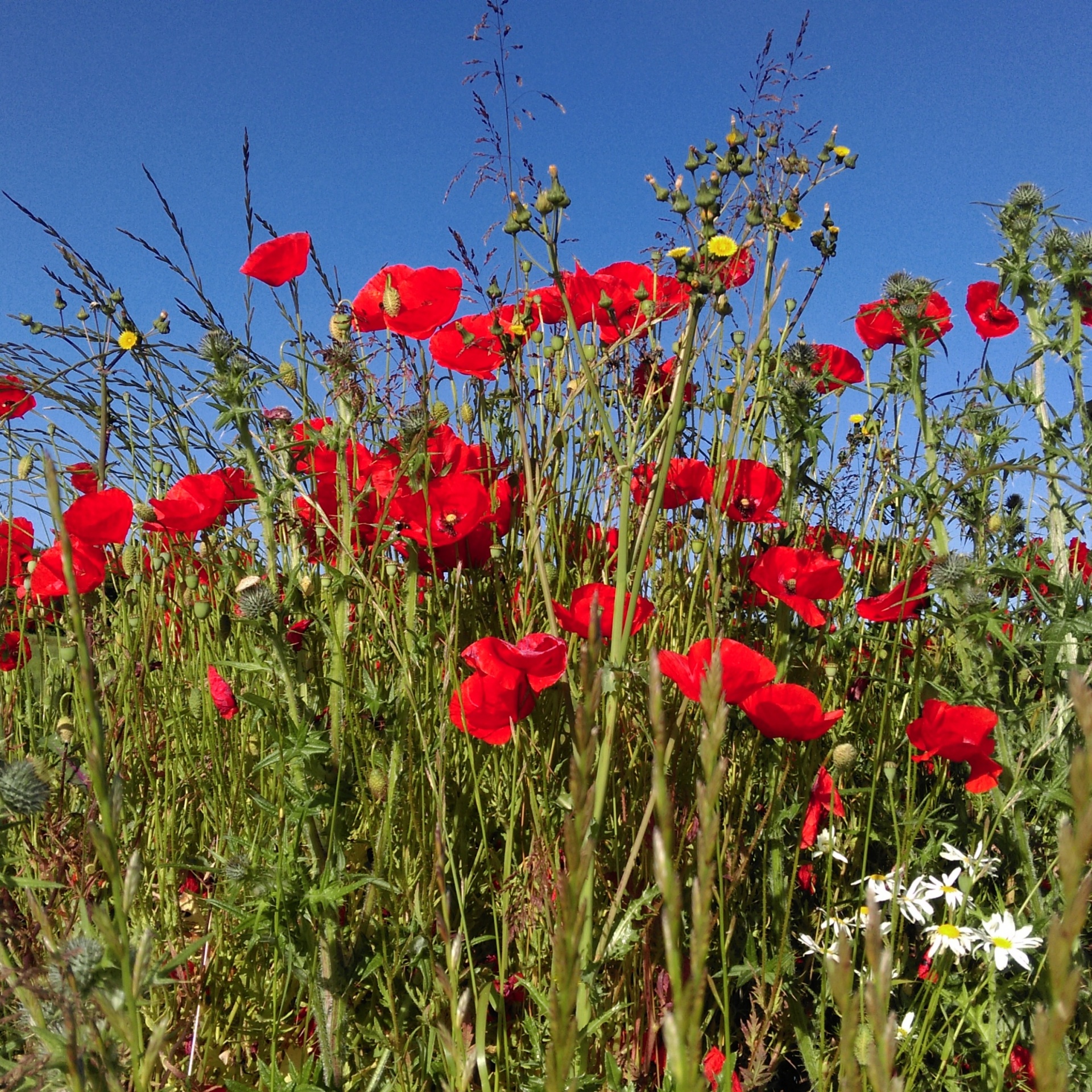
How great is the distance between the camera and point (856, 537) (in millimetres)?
2201

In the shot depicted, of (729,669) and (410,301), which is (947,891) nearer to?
(729,669)

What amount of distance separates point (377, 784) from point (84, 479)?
1379mm

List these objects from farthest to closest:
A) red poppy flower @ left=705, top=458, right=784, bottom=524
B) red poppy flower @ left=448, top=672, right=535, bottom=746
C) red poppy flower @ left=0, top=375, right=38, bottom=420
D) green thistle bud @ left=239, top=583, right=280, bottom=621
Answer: red poppy flower @ left=0, top=375, right=38, bottom=420, red poppy flower @ left=705, top=458, right=784, bottom=524, red poppy flower @ left=448, top=672, right=535, bottom=746, green thistle bud @ left=239, top=583, right=280, bottom=621

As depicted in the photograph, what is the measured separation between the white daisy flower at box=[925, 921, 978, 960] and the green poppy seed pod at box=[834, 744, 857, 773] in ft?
0.99

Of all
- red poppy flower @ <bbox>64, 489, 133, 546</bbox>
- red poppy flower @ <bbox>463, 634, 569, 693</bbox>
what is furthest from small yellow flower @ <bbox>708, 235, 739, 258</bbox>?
red poppy flower @ <bbox>64, 489, 133, 546</bbox>

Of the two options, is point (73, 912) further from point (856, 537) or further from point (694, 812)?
point (856, 537)

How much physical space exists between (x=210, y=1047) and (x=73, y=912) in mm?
351

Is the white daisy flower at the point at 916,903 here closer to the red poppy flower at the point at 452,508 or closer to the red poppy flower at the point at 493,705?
the red poppy flower at the point at 493,705

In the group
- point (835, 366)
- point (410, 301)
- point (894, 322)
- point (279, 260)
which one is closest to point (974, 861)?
point (835, 366)

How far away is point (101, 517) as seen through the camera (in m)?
1.79

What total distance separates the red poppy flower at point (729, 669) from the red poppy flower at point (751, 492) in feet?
1.56

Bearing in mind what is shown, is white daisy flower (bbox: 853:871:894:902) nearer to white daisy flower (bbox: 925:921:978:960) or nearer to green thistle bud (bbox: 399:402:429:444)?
white daisy flower (bbox: 925:921:978:960)

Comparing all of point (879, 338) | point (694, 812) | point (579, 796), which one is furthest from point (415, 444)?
point (879, 338)

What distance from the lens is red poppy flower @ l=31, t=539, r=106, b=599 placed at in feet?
6.11
